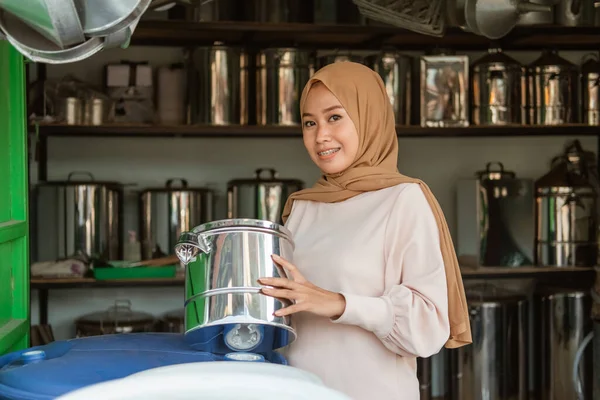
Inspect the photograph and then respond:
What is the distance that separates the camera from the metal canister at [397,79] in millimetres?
3740

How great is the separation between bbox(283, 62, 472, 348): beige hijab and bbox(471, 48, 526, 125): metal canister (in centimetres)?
204

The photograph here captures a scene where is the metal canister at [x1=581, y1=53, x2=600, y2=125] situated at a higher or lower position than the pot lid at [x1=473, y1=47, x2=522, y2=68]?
lower

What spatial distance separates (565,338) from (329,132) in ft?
8.04

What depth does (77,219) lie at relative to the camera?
3715 millimetres

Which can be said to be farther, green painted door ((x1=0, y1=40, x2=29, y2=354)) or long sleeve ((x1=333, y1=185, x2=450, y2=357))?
green painted door ((x1=0, y1=40, x2=29, y2=354))

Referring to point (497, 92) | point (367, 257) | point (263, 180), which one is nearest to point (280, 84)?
point (263, 180)

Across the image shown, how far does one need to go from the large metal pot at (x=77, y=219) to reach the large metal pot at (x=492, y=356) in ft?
5.14

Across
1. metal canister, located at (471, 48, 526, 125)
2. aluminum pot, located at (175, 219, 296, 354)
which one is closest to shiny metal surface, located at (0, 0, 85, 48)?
aluminum pot, located at (175, 219, 296, 354)

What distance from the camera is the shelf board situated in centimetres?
357

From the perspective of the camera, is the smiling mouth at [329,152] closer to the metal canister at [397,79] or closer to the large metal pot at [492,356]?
the metal canister at [397,79]

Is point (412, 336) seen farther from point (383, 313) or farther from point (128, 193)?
point (128, 193)

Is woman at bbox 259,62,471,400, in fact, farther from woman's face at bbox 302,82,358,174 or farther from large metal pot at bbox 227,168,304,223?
large metal pot at bbox 227,168,304,223

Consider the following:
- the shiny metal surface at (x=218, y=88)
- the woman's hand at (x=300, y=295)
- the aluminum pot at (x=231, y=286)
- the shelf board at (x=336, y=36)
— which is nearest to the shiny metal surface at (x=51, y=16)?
the aluminum pot at (x=231, y=286)

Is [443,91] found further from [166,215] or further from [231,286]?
[231,286]
